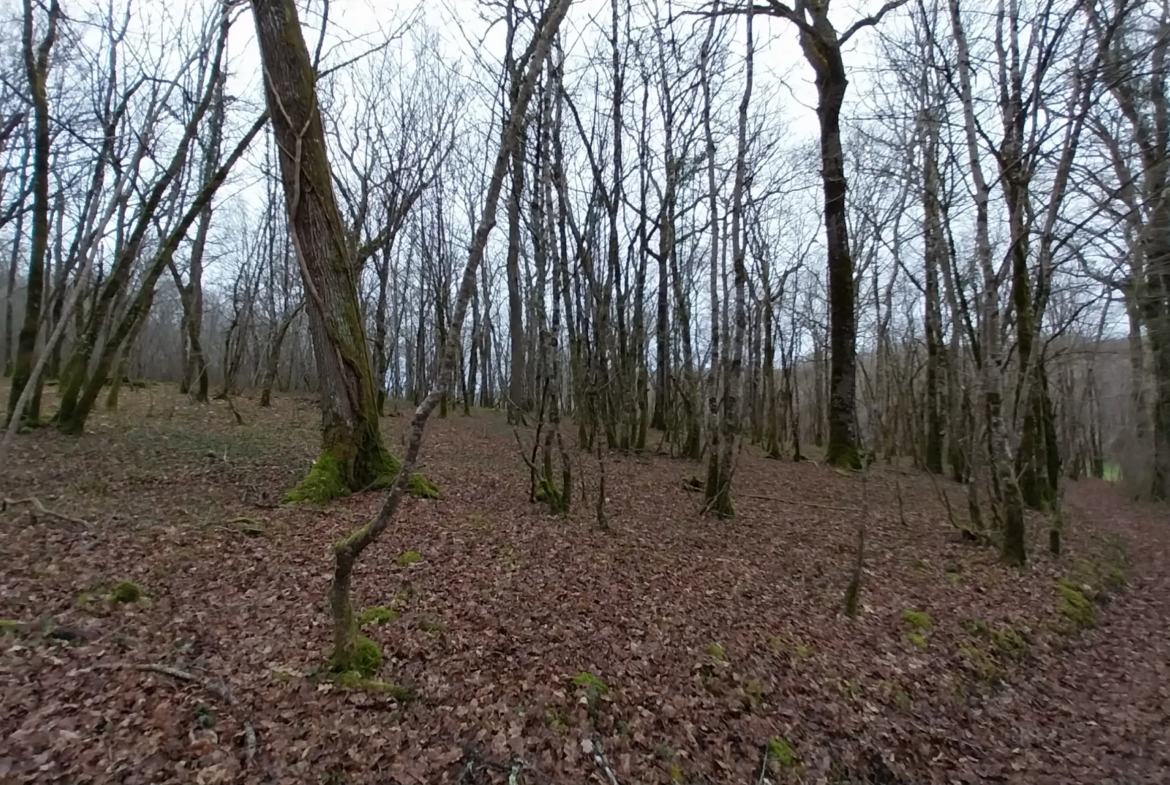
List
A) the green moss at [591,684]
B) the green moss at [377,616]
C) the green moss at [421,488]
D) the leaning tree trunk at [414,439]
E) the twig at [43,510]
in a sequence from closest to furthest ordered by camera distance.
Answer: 1. the leaning tree trunk at [414,439]
2. the green moss at [591,684]
3. the green moss at [377,616]
4. the twig at [43,510]
5. the green moss at [421,488]

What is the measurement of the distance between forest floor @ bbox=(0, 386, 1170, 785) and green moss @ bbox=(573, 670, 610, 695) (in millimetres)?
21

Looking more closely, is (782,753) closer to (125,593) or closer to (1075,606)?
(125,593)

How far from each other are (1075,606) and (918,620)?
8.36ft

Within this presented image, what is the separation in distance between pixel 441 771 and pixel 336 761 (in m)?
0.56

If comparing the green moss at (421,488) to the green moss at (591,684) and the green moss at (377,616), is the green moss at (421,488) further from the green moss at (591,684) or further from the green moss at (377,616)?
the green moss at (591,684)

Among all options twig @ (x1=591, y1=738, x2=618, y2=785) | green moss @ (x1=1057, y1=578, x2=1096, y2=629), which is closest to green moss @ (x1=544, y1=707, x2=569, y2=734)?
twig @ (x1=591, y1=738, x2=618, y2=785)

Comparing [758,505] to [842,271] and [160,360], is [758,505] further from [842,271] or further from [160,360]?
[160,360]

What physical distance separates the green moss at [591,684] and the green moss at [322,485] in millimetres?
4465

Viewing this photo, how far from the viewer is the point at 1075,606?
7.34 metres

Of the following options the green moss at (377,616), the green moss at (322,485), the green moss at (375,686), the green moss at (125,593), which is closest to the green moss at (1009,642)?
the green moss at (375,686)

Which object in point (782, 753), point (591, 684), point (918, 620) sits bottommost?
point (782, 753)

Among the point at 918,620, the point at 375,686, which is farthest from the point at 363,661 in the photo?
the point at 918,620

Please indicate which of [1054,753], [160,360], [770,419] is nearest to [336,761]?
[1054,753]

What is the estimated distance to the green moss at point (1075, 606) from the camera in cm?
710
